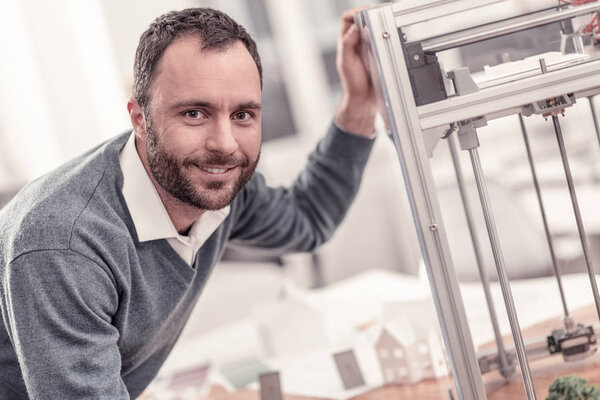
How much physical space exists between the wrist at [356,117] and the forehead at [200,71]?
0.39 metres

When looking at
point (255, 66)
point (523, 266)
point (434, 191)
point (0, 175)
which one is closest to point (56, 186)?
point (255, 66)

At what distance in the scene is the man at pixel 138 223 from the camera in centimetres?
96

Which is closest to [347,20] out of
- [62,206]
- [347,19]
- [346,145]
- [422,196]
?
[347,19]

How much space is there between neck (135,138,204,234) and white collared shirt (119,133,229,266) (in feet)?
0.04

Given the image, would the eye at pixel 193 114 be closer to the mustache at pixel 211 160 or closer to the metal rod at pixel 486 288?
the mustache at pixel 211 160

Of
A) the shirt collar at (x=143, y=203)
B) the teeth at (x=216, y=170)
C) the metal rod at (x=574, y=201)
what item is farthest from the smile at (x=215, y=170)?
the metal rod at (x=574, y=201)

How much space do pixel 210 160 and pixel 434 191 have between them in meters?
0.36

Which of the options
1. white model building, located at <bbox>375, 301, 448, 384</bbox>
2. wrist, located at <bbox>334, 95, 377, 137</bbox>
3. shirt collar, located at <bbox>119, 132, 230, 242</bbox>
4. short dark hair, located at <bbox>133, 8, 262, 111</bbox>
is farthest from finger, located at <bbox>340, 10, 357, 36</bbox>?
→ white model building, located at <bbox>375, 301, 448, 384</bbox>

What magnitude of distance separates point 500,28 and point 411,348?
0.67 metres

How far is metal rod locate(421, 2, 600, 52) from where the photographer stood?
935 mm

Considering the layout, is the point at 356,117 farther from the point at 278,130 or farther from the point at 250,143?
the point at 278,130

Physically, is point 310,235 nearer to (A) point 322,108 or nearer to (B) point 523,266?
(B) point 523,266

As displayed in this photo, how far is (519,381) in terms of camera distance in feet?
3.86

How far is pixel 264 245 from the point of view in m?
1.55
